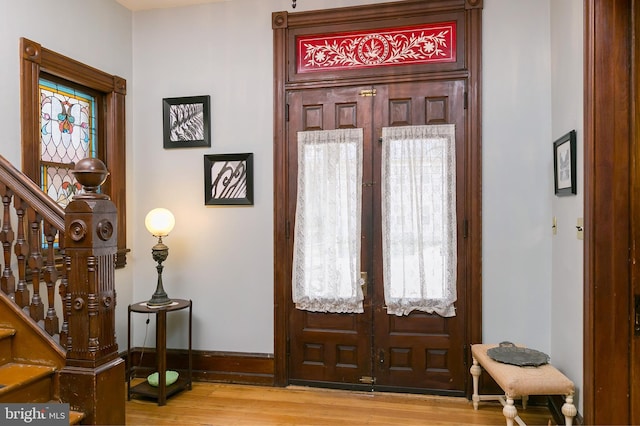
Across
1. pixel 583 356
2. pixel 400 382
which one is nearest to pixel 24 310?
pixel 400 382

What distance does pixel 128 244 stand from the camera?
4.03 m

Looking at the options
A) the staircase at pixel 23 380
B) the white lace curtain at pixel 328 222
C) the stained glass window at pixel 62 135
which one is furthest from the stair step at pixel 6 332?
the white lace curtain at pixel 328 222

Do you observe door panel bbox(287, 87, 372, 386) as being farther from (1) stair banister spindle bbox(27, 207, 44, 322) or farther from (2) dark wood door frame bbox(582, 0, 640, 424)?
(1) stair banister spindle bbox(27, 207, 44, 322)

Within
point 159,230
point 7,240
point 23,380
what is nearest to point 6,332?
point 23,380

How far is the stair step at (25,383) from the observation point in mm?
2109

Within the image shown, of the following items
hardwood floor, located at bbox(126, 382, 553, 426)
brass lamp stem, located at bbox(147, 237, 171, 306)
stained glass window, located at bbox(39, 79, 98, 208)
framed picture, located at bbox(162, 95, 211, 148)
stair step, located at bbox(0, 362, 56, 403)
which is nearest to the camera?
stair step, located at bbox(0, 362, 56, 403)

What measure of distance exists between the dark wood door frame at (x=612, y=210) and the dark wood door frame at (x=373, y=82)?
3.36 feet

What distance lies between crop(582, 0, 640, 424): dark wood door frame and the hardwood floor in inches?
33.4

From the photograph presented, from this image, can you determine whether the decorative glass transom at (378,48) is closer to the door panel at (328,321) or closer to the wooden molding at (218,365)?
the door panel at (328,321)

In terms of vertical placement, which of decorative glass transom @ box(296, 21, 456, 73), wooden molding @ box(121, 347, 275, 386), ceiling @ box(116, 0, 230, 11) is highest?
ceiling @ box(116, 0, 230, 11)

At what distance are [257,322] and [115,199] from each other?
1582mm

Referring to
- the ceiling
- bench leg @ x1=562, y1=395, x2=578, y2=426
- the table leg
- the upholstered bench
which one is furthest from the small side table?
bench leg @ x1=562, y1=395, x2=578, y2=426

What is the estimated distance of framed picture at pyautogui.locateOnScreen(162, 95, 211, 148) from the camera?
3879mm

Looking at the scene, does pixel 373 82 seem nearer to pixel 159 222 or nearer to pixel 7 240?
pixel 159 222
